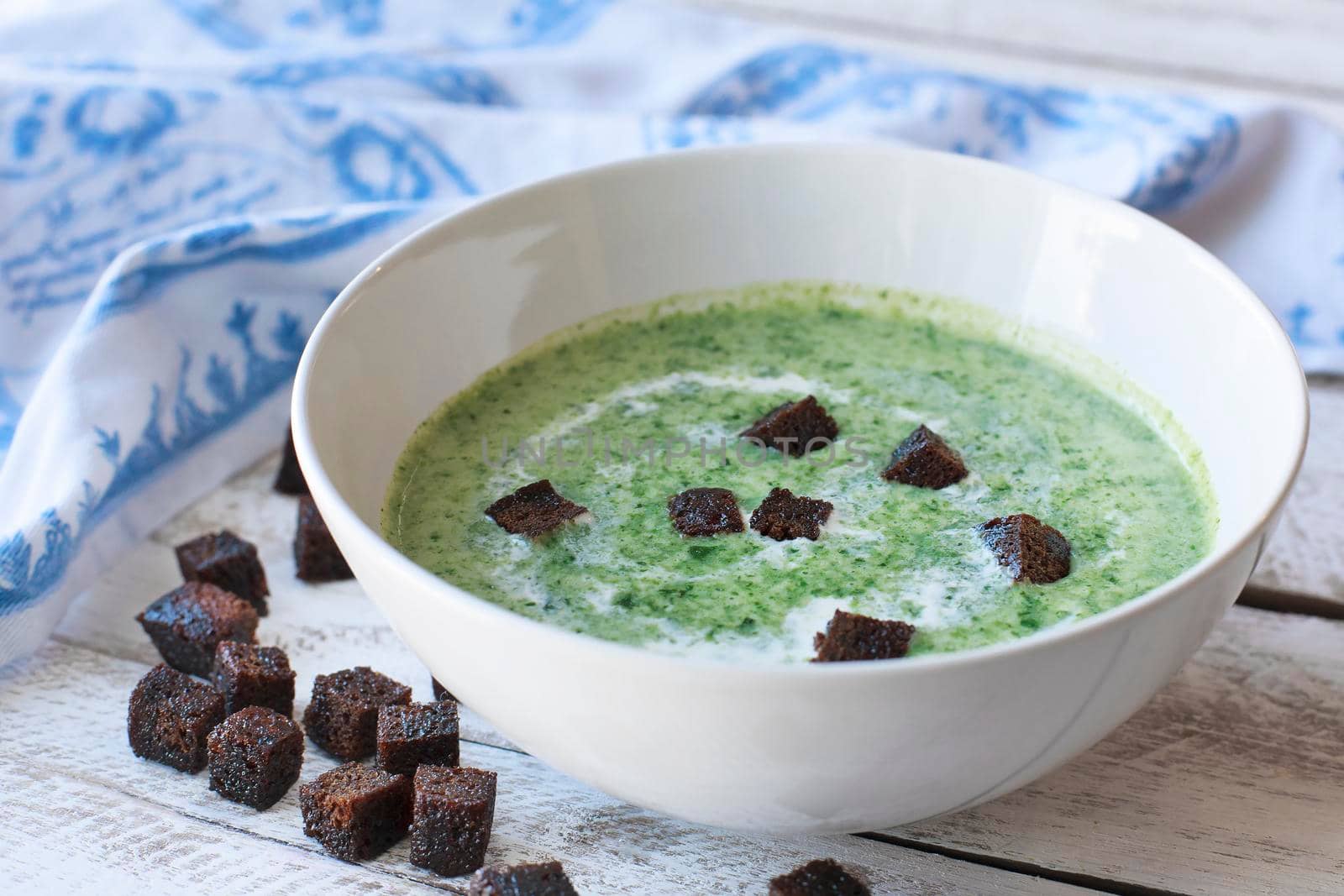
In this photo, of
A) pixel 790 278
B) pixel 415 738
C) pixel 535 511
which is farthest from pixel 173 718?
pixel 790 278

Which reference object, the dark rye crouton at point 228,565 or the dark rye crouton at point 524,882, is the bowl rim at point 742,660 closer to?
the dark rye crouton at point 524,882

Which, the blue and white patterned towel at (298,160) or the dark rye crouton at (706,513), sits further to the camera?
the blue and white patterned towel at (298,160)

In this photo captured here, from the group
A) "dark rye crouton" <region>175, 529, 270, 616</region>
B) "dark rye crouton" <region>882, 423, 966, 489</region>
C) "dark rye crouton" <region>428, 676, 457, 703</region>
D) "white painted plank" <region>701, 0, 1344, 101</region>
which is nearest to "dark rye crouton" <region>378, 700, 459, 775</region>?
"dark rye crouton" <region>428, 676, 457, 703</region>

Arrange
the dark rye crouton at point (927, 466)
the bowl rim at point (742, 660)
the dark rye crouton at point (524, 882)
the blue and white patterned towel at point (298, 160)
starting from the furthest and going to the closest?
the blue and white patterned towel at point (298, 160), the dark rye crouton at point (927, 466), the dark rye crouton at point (524, 882), the bowl rim at point (742, 660)

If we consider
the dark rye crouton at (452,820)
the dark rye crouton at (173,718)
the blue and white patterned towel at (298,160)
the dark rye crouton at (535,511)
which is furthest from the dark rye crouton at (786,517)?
the blue and white patterned towel at (298,160)

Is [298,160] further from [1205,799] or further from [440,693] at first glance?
[1205,799]

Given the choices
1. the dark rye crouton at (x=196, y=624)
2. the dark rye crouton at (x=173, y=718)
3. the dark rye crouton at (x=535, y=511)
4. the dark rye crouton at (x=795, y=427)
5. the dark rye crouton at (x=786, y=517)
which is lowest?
the dark rye crouton at (x=173, y=718)
